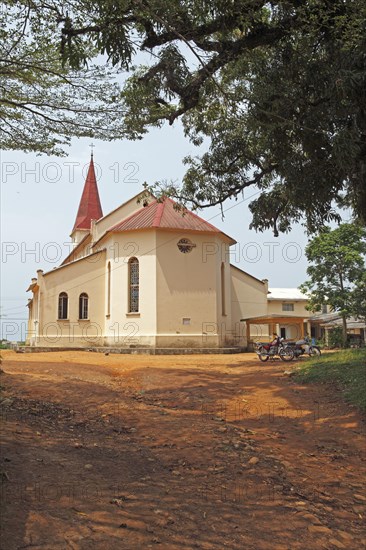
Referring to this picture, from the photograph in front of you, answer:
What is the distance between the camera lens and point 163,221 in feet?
85.4

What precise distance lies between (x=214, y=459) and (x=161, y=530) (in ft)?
6.72

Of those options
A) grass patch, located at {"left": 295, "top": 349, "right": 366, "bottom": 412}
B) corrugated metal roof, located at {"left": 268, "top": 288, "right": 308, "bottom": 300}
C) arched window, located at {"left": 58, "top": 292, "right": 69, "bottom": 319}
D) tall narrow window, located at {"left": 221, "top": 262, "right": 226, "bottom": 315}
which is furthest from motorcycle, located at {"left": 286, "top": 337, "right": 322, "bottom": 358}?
corrugated metal roof, located at {"left": 268, "top": 288, "right": 308, "bottom": 300}

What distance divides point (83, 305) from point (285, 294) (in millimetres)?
26800

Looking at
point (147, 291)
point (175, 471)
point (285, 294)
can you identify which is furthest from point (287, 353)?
point (285, 294)

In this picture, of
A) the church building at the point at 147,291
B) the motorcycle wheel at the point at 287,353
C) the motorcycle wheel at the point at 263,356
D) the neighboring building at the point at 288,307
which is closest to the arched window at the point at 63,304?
the church building at the point at 147,291

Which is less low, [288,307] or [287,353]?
[288,307]

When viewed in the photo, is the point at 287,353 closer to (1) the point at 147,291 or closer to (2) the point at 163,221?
(1) the point at 147,291

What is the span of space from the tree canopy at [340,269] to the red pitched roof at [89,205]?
19.5m

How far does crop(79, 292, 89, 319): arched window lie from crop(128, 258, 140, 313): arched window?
126 inches

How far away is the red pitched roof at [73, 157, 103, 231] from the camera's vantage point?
133 ft

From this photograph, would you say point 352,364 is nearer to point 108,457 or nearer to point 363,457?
point 363,457

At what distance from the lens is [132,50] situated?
708 cm

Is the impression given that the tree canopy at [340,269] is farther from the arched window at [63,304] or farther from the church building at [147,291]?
the arched window at [63,304]

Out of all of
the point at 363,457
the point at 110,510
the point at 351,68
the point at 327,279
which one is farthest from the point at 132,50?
the point at 327,279
